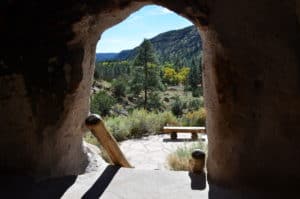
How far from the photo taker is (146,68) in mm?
16344

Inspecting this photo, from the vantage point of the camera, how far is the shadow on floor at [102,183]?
3.86 meters

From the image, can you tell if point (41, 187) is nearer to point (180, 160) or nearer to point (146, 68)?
point (180, 160)

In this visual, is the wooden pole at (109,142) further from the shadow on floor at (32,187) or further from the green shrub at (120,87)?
the green shrub at (120,87)

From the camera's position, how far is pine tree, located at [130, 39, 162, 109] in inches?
650

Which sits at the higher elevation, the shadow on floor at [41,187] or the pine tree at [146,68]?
the pine tree at [146,68]

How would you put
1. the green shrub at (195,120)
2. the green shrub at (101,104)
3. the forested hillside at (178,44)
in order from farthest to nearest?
the forested hillside at (178,44)
the green shrub at (101,104)
the green shrub at (195,120)

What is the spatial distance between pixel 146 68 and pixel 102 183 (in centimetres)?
1236

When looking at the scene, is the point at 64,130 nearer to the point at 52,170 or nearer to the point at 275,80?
the point at 52,170

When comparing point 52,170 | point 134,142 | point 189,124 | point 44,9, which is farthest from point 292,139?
point 189,124

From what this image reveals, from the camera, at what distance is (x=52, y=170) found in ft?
14.2

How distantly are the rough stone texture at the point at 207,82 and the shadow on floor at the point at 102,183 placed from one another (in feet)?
1.50

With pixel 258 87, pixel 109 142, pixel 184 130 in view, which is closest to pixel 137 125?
pixel 184 130

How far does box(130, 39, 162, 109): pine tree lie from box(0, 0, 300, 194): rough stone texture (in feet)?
39.0

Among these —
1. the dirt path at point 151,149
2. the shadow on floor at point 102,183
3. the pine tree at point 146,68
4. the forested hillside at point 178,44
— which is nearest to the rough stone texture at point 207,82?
the shadow on floor at point 102,183
